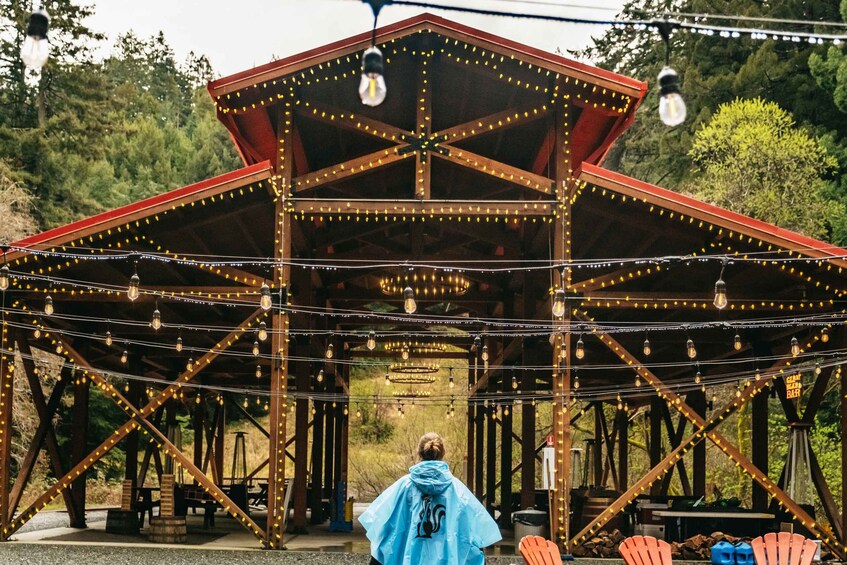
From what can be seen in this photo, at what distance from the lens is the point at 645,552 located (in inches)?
420

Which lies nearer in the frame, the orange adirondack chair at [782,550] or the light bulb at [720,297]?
the orange adirondack chair at [782,550]

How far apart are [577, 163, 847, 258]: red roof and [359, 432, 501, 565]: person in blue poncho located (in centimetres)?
915

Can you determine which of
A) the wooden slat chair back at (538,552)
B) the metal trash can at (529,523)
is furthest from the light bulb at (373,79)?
the metal trash can at (529,523)

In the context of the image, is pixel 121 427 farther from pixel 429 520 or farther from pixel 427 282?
pixel 429 520

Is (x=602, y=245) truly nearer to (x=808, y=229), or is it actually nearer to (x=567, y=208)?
(x=567, y=208)

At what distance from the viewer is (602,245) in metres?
18.2

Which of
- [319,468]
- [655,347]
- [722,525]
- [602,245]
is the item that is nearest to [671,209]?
[602,245]

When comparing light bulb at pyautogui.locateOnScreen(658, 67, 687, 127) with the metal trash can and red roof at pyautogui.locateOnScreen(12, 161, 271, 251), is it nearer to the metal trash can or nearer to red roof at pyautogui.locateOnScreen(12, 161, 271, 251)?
red roof at pyautogui.locateOnScreen(12, 161, 271, 251)

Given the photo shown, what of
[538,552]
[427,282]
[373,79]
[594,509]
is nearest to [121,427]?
[427,282]

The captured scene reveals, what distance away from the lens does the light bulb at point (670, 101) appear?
5902mm

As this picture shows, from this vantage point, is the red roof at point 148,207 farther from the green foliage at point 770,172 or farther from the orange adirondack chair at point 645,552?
the green foliage at point 770,172

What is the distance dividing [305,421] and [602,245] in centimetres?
630

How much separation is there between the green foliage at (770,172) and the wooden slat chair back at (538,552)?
2156 cm

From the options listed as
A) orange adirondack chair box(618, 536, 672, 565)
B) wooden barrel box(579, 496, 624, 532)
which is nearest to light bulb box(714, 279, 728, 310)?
orange adirondack chair box(618, 536, 672, 565)
